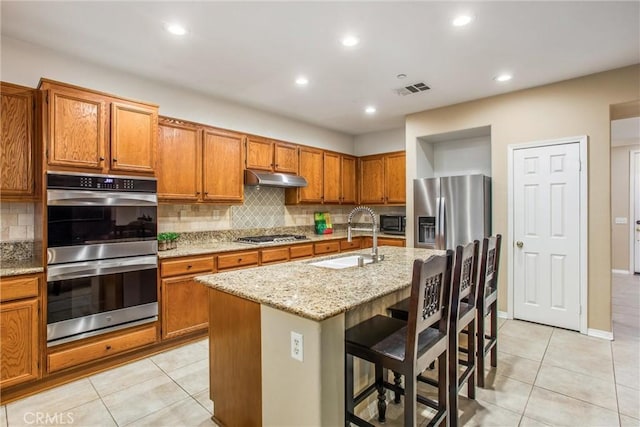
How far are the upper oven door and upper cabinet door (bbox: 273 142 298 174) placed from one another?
1919mm

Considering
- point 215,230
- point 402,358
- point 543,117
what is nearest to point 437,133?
point 543,117

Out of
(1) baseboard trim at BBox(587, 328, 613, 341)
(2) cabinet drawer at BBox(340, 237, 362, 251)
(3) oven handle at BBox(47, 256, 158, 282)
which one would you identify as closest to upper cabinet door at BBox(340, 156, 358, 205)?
(2) cabinet drawer at BBox(340, 237, 362, 251)

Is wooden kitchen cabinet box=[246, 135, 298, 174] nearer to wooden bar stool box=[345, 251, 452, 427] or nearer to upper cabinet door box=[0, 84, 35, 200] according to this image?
upper cabinet door box=[0, 84, 35, 200]

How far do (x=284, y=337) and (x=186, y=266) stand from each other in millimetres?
2037

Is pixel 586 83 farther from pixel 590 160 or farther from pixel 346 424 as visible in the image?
pixel 346 424

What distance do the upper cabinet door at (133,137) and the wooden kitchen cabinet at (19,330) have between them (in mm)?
1086

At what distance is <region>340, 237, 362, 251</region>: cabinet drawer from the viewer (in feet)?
16.3

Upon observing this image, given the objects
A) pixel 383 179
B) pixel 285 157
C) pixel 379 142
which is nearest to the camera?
pixel 285 157

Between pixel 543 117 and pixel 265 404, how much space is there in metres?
3.97

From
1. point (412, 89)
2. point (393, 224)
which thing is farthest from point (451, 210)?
point (412, 89)

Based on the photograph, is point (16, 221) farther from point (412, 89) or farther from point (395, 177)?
point (395, 177)

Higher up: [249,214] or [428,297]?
[249,214]

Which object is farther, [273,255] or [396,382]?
[273,255]

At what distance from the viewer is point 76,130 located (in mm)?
2572
